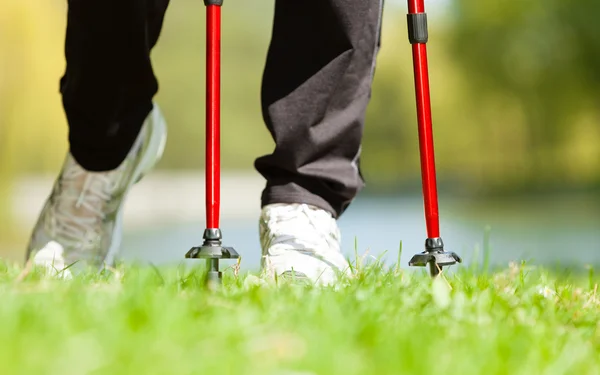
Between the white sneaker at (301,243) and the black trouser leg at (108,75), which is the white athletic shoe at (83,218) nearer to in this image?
the black trouser leg at (108,75)

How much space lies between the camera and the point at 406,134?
34.2 meters

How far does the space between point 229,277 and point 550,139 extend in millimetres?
22157

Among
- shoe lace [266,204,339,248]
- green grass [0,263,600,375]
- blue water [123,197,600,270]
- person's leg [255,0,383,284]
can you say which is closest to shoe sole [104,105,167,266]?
person's leg [255,0,383,284]

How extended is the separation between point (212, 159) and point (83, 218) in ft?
2.29

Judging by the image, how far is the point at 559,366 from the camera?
1183 mm

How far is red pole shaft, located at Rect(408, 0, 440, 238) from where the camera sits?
1.91 metres

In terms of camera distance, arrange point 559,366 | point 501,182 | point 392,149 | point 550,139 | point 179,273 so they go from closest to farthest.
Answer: point 559,366
point 179,273
point 550,139
point 501,182
point 392,149

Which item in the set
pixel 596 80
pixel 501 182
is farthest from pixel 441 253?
pixel 501 182

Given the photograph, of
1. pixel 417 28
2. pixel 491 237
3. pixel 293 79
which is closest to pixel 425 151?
pixel 417 28

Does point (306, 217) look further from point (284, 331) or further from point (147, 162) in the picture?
point (284, 331)

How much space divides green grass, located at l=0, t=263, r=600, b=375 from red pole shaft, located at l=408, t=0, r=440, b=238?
0.28 meters

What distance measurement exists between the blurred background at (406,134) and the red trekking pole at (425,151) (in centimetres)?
70

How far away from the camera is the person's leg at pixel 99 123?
7.29ft

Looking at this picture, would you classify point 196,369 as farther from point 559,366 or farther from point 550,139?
point 550,139
